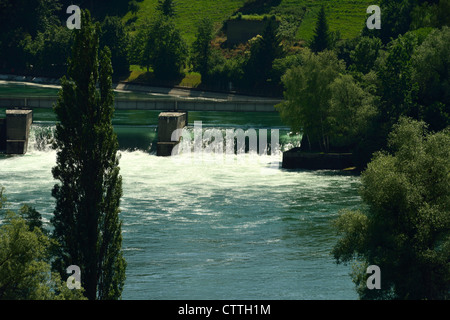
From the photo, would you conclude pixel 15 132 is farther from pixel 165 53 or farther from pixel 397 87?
pixel 165 53

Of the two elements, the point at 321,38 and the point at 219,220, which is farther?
the point at 321,38

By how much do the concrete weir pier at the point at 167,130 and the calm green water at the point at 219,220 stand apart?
5.84 ft

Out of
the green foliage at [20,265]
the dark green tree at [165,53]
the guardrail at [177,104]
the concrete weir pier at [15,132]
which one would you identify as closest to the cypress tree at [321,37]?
the dark green tree at [165,53]

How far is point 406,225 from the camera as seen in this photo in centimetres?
4756

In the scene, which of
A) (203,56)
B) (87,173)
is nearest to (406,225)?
(87,173)

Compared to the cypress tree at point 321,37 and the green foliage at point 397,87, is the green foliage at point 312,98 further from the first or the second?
the cypress tree at point 321,37

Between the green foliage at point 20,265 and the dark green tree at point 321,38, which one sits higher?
the dark green tree at point 321,38

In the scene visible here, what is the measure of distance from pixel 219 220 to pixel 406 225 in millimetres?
27280

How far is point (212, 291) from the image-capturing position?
2087 inches

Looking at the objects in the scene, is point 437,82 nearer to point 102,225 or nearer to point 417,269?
point 417,269

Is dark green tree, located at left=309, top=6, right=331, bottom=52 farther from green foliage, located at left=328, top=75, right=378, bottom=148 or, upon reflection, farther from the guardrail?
green foliage, located at left=328, top=75, right=378, bottom=148

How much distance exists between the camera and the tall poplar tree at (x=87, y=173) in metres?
43.4
